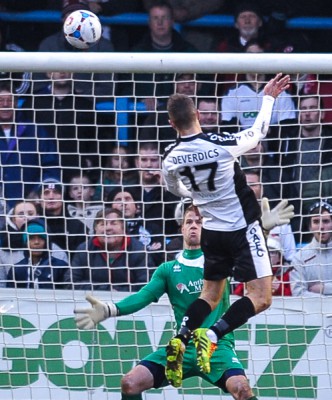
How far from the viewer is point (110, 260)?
8414mm

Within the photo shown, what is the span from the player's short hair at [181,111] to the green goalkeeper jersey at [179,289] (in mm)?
1101

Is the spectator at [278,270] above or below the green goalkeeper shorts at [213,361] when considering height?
above

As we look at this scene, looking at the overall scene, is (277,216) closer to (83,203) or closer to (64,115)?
(83,203)

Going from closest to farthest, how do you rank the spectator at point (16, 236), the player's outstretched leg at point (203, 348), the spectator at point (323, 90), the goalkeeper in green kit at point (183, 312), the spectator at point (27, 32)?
the player's outstretched leg at point (203, 348)
the goalkeeper in green kit at point (183, 312)
the spectator at point (323, 90)
the spectator at point (16, 236)
the spectator at point (27, 32)

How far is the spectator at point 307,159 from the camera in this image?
813 cm

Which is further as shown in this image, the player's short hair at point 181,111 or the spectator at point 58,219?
the spectator at point 58,219

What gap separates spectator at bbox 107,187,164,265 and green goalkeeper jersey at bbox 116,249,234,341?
0.53m

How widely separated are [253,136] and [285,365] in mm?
2133

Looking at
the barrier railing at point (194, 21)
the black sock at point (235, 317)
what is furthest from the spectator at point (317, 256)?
the barrier railing at point (194, 21)

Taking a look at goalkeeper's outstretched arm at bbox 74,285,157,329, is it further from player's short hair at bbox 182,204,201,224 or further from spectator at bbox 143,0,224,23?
spectator at bbox 143,0,224,23

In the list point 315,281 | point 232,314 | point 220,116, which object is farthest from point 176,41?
point 232,314

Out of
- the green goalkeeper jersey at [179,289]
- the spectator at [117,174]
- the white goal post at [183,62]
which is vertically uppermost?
the white goal post at [183,62]

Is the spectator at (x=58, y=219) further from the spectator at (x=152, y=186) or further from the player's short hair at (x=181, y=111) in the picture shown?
the player's short hair at (x=181, y=111)

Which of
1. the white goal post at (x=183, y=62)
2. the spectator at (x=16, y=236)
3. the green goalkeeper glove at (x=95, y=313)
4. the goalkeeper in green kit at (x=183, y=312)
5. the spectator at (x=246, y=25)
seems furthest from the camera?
the spectator at (x=246, y=25)
